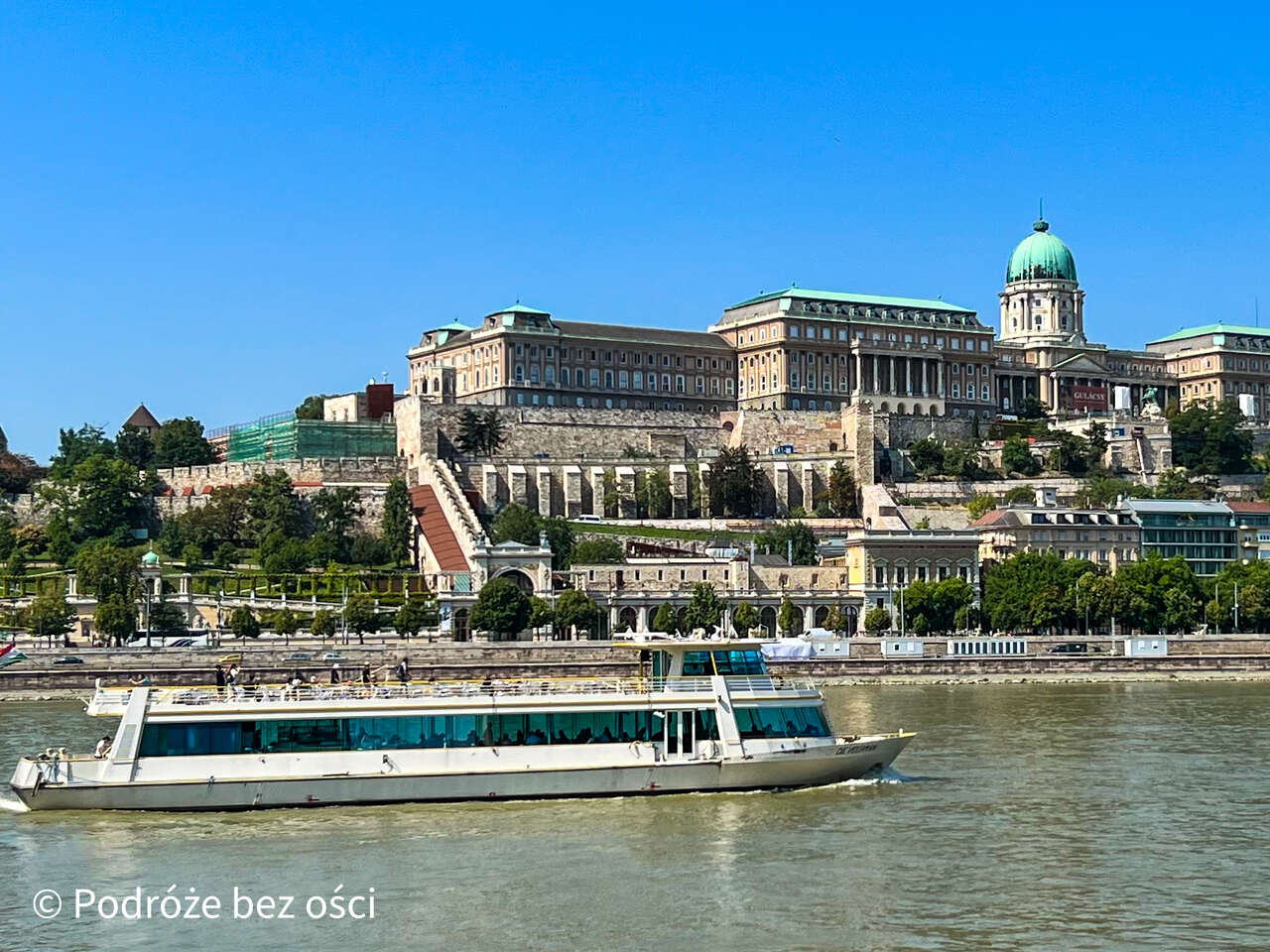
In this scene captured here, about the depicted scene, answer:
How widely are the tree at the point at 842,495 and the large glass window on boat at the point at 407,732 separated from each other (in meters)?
79.9

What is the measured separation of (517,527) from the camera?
10606 centimetres

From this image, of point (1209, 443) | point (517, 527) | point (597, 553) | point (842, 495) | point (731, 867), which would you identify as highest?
point (1209, 443)

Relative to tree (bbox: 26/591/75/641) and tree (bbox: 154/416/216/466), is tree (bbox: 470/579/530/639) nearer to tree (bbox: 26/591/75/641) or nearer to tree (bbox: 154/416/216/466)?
tree (bbox: 26/591/75/641)

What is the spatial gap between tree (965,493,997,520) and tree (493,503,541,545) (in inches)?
1025

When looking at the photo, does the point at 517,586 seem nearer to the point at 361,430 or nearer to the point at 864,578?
the point at 864,578

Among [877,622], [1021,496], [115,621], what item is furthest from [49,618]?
[1021,496]

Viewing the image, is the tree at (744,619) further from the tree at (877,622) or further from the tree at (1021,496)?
the tree at (1021,496)

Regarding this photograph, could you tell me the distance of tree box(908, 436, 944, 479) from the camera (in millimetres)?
128750

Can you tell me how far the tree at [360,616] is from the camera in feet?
284

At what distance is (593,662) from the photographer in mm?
79688

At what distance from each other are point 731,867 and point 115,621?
53968 millimetres

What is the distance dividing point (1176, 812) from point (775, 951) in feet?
47.4

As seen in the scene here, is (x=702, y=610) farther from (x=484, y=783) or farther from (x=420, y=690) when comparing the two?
(x=484, y=783)

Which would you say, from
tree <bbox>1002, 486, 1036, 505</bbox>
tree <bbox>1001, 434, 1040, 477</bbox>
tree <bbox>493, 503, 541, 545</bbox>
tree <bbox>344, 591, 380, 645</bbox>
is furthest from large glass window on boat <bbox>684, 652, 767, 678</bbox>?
tree <bbox>1001, 434, 1040, 477</bbox>
